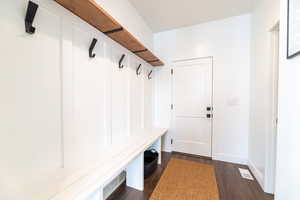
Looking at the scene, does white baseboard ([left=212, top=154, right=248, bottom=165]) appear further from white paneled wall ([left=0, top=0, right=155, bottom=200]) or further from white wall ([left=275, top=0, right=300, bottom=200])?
white paneled wall ([left=0, top=0, right=155, bottom=200])

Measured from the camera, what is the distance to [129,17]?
2.14 meters

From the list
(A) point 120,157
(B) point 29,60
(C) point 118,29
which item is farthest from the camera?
(A) point 120,157

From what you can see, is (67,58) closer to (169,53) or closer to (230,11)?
(169,53)

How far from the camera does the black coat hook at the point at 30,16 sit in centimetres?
77

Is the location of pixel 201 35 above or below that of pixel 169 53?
above

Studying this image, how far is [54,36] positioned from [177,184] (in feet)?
7.49

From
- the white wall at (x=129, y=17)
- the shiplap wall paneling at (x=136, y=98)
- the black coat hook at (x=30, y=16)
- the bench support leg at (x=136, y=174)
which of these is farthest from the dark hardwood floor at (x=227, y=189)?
the white wall at (x=129, y=17)

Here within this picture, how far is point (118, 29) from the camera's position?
1.37 metres

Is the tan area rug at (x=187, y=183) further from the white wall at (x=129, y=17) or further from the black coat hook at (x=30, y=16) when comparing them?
the white wall at (x=129, y=17)

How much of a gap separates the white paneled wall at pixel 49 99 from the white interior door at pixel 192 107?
1865 mm

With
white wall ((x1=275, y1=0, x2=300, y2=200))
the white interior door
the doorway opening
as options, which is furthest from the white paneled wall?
the doorway opening

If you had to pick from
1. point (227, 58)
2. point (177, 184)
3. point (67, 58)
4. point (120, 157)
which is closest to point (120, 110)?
point (120, 157)

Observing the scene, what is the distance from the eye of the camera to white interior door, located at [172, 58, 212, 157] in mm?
2807

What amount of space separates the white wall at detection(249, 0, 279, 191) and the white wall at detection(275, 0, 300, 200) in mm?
1183
